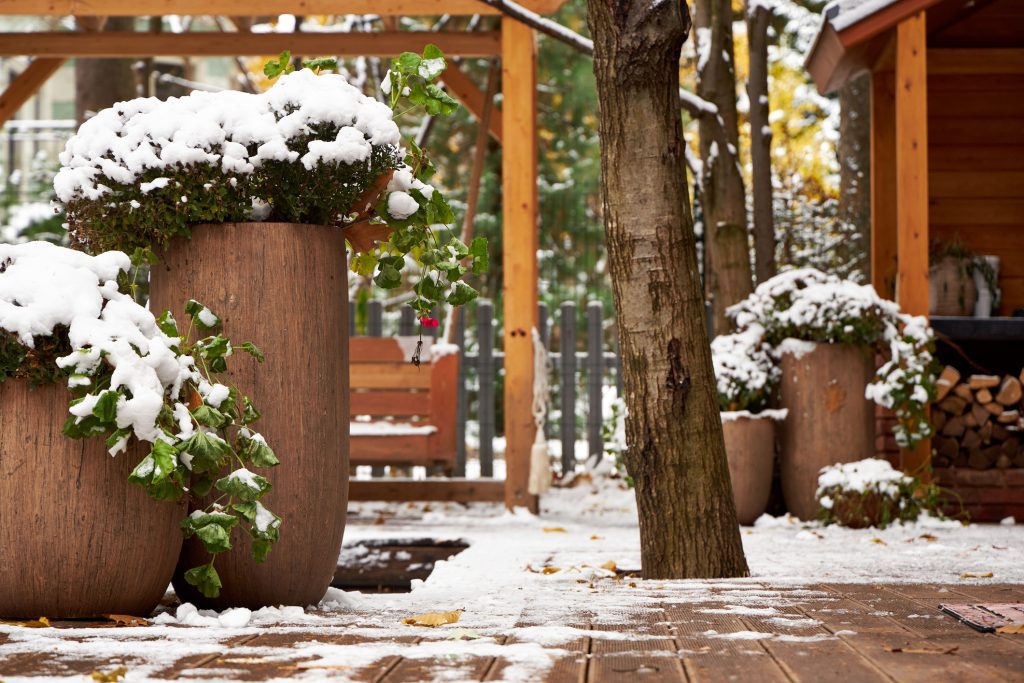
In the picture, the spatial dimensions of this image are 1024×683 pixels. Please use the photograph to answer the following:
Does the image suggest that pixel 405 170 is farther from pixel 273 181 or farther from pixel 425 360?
pixel 425 360

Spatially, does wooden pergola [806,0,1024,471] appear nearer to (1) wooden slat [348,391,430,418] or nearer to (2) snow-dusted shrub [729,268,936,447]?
(2) snow-dusted shrub [729,268,936,447]

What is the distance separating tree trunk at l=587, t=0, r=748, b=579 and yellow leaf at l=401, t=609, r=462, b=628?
119 centimetres

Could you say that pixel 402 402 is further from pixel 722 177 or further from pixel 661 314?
pixel 661 314

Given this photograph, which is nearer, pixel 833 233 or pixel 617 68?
pixel 617 68

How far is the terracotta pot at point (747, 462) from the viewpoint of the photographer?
5984mm

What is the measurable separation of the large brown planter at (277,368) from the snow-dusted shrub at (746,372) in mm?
3557

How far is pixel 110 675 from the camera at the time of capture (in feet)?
5.81

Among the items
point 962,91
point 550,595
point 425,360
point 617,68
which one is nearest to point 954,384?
point 962,91

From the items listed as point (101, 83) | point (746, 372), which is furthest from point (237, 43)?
point (746, 372)

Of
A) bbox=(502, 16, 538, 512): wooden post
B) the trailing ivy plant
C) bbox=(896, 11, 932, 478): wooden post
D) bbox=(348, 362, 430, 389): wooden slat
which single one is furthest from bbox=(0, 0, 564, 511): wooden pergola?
the trailing ivy plant

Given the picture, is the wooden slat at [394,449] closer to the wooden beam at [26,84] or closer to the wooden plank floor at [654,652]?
the wooden beam at [26,84]

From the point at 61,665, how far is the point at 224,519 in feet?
1.72

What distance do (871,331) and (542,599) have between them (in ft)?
11.6

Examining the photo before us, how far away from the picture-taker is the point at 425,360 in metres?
7.04
